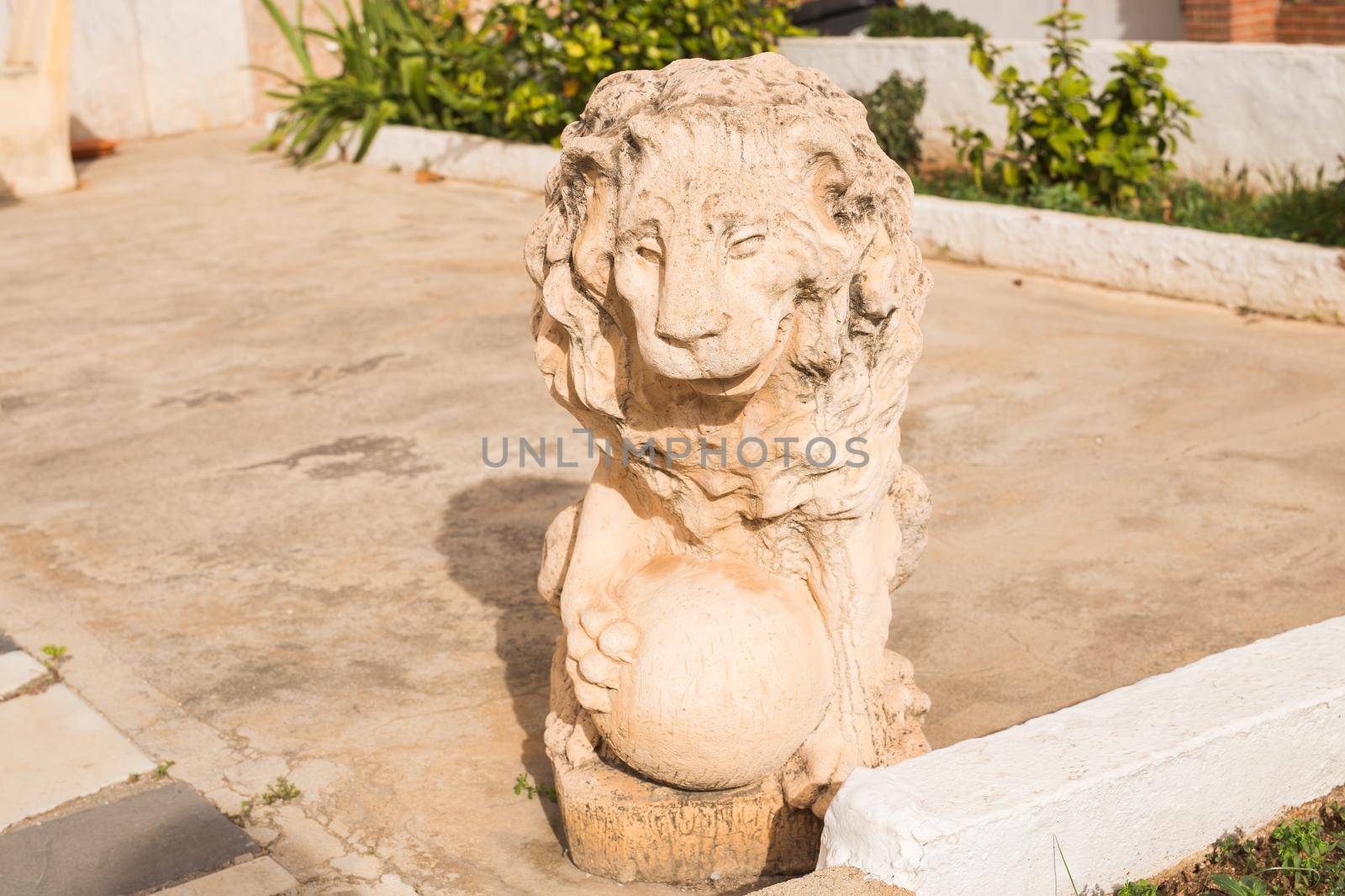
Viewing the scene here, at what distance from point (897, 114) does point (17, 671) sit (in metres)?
6.76

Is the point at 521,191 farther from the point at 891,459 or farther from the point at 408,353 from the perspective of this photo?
the point at 891,459

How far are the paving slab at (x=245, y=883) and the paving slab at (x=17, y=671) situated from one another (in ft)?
3.75

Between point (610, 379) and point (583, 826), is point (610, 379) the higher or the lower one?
the higher one

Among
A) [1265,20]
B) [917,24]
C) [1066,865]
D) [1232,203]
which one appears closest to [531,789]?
[1066,865]

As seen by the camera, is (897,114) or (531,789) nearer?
(531,789)

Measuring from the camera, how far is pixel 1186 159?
834 centimetres

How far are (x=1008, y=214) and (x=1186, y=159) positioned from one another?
4.74 ft

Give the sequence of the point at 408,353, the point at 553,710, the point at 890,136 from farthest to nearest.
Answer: the point at 890,136, the point at 408,353, the point at 553,710

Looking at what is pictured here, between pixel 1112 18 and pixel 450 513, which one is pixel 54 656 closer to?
pixel 450 513

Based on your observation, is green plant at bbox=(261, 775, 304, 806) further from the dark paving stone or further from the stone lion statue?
the stone lion statue

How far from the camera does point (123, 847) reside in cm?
310

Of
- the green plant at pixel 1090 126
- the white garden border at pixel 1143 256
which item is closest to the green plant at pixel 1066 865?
the white garden border at pixel 1143 256

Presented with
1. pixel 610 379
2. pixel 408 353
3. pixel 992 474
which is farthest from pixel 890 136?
pixel 610 379

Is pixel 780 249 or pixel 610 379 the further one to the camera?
pixel 610 379
